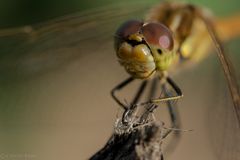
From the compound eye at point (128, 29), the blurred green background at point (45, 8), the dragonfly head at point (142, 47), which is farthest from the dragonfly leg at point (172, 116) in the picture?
the blurred green background at point (45, 8)

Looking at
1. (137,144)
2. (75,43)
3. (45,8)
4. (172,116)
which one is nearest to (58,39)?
(75,43)

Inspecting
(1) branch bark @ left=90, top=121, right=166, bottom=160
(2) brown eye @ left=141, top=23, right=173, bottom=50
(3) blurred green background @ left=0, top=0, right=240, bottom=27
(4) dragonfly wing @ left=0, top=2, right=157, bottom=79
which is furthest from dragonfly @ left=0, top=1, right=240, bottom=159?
(3) blurred green background @ left=0, top=0, right=240, bottom=27

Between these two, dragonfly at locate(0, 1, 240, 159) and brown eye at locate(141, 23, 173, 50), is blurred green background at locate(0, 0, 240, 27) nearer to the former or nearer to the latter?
dragonfly at locate(0, 1, 240, 159)

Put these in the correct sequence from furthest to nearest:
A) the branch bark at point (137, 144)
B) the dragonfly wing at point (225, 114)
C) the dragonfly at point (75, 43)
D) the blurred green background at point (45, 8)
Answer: the blurred green background at point (45, 8) < the dragonfly at point (75, 43) < the dragonfly wing at point (225, 114) < the branch bark at point (137, 144)

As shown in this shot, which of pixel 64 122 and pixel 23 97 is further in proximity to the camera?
pixel 64 122

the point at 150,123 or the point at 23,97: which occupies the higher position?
the point at 23,97

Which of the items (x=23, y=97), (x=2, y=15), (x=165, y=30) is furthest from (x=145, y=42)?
(x=2, y=15)

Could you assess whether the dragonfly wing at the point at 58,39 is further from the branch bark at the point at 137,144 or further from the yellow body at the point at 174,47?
the branch bark at the point at 137,144

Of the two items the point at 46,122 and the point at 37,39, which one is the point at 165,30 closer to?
the point at 37,39
